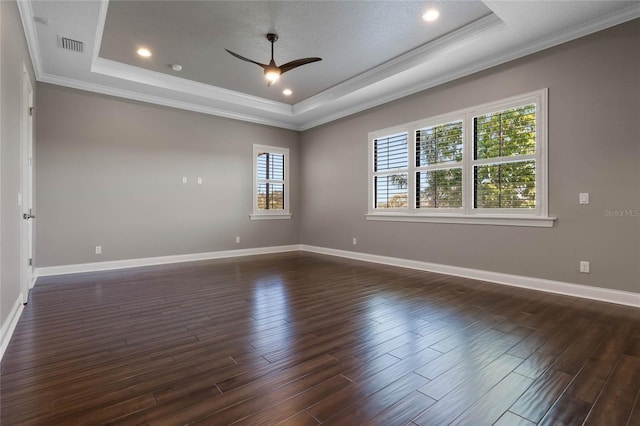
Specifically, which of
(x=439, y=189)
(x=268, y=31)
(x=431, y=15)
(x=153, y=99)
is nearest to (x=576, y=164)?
(x=439, y=189)

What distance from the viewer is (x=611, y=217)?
3.28 m

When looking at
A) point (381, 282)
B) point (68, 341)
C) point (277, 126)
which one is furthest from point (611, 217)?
point (277, 126)

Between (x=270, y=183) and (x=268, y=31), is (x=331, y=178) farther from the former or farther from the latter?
(x=268, y=31)

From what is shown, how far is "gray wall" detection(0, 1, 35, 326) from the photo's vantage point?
2.28 meters

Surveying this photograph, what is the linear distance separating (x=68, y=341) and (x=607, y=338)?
13.2ft

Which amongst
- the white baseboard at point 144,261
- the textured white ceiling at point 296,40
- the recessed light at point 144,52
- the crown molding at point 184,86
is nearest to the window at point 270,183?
the white baseboard at point 144,261

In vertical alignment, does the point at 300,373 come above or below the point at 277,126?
below

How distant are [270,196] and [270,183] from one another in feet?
0.94

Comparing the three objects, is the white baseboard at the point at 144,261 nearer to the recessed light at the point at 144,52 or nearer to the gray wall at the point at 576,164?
the recessed light at the point at 144,52

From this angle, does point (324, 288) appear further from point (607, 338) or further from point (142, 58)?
point (142, 58)

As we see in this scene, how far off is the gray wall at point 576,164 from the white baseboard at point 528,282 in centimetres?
6

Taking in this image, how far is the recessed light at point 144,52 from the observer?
4152 mm

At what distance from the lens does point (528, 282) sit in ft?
12.7

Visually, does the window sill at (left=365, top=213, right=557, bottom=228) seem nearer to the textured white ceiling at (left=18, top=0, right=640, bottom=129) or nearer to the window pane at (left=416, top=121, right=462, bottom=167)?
the window pane at (left=416, top=121, right=462, bottom=167)
